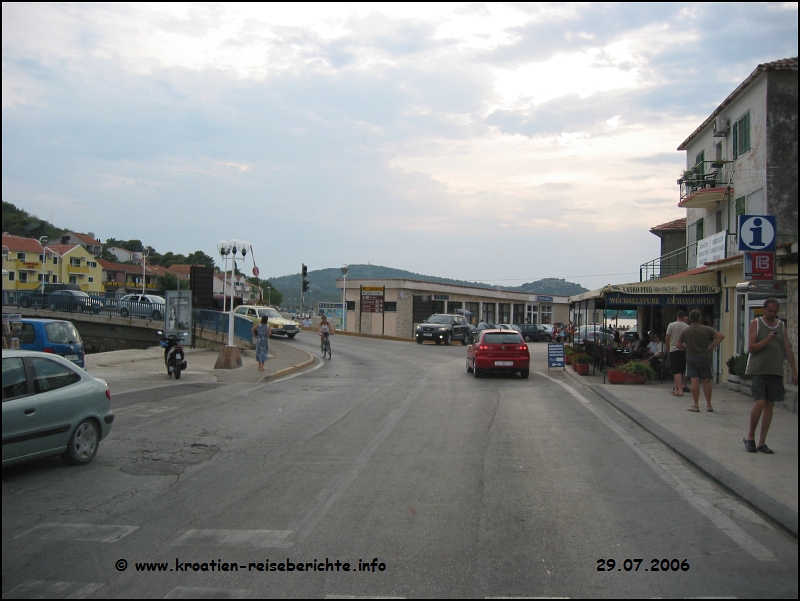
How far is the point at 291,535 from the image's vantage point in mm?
5188

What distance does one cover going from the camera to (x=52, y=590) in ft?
13.8

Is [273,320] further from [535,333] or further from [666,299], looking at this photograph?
[666,299]

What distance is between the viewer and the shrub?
55.8 ft

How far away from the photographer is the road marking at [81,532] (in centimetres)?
518

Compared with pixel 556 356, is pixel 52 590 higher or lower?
lower

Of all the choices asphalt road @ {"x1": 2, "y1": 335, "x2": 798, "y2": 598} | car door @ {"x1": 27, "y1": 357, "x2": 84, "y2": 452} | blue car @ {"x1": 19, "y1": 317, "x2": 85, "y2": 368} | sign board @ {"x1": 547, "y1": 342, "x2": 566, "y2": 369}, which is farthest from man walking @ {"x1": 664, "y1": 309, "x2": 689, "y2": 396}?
blue car @ {"x1": 19, "y1": 317, "x2": 85, "y2": 368}

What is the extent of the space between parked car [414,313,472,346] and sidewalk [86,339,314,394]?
1334 cm

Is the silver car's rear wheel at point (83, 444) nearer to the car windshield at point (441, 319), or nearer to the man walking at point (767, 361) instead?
the man walking at point (767, 361)

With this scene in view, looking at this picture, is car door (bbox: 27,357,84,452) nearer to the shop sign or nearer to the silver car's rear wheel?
the silver car's rear wheel

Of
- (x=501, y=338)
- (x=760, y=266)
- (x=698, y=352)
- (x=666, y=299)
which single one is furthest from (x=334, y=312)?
(x=760, y=266)

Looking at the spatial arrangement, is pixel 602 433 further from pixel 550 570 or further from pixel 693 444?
pixel 550 570

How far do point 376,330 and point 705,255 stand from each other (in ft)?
118

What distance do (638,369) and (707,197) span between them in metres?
9.89

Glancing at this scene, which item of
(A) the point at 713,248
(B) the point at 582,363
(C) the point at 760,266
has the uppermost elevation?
(A) the point at 713,248
